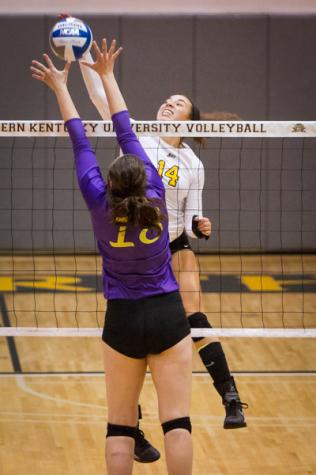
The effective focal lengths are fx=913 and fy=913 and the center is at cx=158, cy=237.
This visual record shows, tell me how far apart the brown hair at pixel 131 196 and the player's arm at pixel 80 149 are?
6.1 inches

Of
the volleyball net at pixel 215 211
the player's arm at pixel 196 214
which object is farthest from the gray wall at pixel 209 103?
the player's arm at pixel 196 214

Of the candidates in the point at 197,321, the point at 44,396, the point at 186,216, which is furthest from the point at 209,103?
the point at 197,321

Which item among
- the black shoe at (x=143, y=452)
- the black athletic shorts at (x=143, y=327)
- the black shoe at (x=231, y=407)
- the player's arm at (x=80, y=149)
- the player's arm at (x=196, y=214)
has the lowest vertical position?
the black shoe at (x=143, y=452)

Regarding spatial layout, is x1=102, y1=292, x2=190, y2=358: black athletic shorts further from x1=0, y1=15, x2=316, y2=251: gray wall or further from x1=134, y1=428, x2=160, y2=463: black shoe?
x1=0, y1=15, x2=316, y2=251: gray wall

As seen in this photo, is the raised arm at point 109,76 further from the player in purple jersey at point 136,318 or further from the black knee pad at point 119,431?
the black knee pad at point 119,431

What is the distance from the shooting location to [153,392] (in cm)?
796

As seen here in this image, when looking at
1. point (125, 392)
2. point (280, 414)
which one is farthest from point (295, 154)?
point (125, 392)

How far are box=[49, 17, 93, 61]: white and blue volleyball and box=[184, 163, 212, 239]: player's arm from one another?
48.6 inches

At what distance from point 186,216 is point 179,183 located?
8.8 inches

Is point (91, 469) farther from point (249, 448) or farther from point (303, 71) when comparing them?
point (303, 71)

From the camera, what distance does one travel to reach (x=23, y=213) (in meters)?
14.3

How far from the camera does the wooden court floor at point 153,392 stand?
253 inches

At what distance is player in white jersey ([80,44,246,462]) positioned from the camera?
5785 mm

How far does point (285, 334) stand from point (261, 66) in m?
9.10
